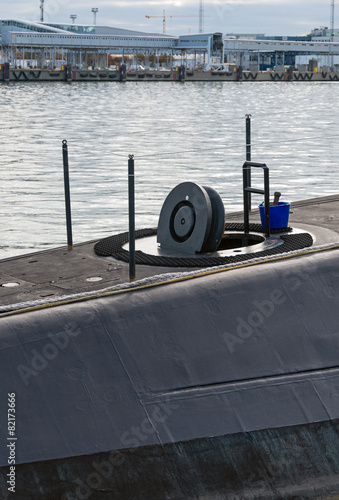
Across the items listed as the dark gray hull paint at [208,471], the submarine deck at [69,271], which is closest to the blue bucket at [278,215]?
the submarine deck at [69,271]

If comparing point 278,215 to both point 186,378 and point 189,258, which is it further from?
point 186,378

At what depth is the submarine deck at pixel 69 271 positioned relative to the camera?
22.9 ft

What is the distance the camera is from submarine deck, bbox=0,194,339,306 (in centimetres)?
698

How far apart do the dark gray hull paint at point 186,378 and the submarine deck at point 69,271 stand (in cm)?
68

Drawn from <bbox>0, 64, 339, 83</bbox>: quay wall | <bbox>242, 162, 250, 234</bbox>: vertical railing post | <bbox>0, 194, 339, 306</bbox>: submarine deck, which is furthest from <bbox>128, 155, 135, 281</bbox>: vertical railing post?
<bbox>0, 64, 339, 83</bbox>: quay wall

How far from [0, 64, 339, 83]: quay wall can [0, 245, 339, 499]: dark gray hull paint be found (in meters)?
110

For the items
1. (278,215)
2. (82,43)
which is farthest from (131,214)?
(82,43)

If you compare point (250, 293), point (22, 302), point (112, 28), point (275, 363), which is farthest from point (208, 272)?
point (112, 28)

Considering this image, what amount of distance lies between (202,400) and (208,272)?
1.22 m

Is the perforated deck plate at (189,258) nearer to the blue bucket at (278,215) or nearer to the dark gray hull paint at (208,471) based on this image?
the blue bucket at (278,215)

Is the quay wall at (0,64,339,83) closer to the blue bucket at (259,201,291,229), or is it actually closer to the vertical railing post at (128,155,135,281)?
the blue bucket at (259,201,291,229)

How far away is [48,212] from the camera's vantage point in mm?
17953

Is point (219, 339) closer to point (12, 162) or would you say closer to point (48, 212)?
point (48, 212)

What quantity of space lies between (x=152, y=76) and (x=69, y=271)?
12996 centimetres
